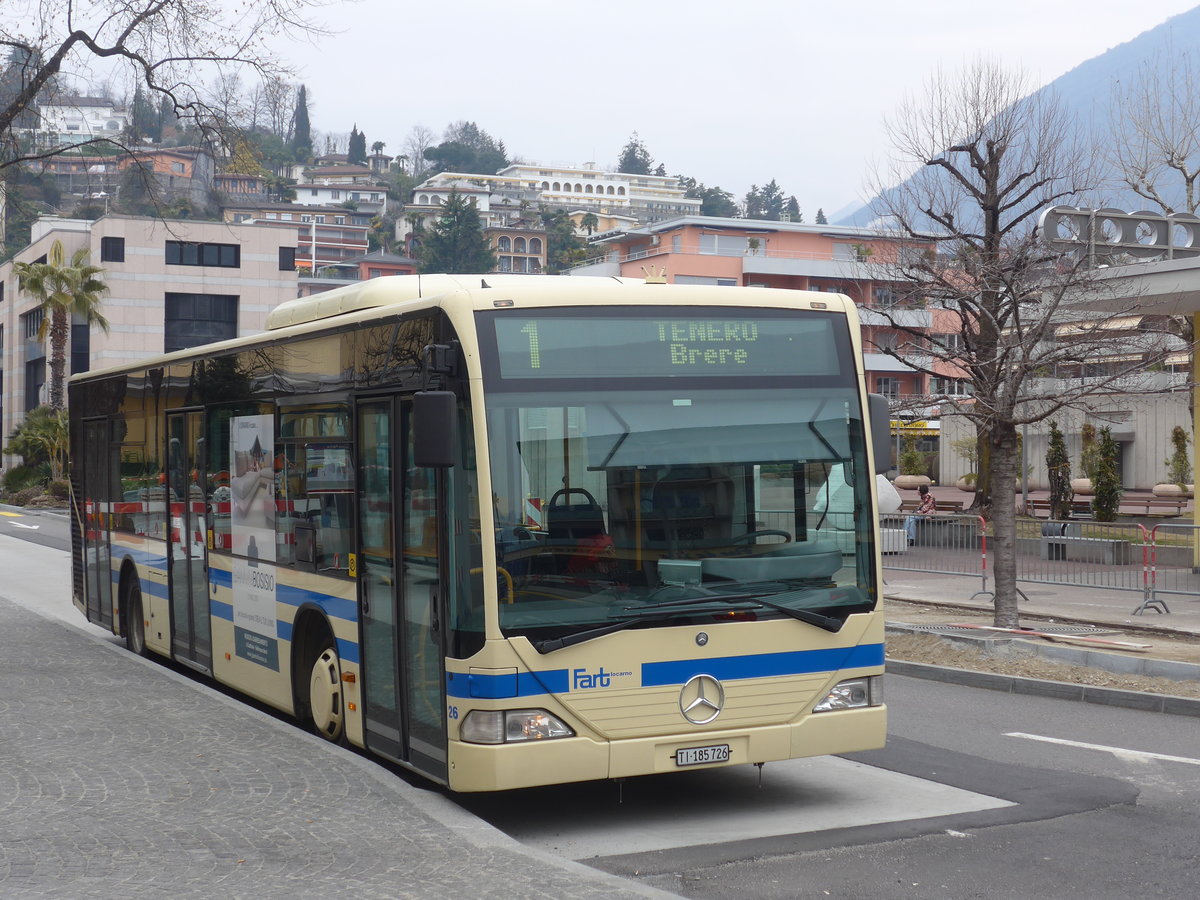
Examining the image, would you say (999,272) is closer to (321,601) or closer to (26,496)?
(321,601)

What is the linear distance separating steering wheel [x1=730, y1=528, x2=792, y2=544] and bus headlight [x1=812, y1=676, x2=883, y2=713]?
2.93 feet

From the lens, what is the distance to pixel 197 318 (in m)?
69.6

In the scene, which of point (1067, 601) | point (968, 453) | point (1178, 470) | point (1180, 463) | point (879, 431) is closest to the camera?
point (879, 431)

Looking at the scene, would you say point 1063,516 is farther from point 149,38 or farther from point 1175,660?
point 149,38

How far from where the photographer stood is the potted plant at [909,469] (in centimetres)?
5009

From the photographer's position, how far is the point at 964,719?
1105cm

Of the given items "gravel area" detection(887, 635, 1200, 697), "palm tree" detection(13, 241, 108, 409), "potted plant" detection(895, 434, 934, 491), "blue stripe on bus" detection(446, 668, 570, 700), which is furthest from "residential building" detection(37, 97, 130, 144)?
"palm tree" detection(13, 241, 108, 409)

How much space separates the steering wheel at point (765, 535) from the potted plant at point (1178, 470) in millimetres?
41824

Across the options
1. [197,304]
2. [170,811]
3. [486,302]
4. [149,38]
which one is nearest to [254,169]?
[149,38]

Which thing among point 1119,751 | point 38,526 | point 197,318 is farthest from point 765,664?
point 197,318

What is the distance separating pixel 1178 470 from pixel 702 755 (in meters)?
46.8

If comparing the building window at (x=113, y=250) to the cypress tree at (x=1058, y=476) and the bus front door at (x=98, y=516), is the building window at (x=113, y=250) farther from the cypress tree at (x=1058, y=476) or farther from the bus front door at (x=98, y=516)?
the bus front door at (x=98, y=516)

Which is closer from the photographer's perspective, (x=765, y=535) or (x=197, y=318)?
(x=765, y=535)

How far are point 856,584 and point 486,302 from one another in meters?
2.62
